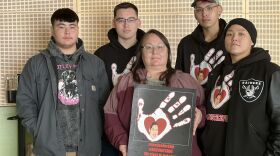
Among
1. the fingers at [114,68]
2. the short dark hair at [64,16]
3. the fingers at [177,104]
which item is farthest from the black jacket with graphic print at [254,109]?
the short dark hair at [64,16]

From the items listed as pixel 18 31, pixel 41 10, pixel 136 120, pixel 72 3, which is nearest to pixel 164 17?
pixel 72 3

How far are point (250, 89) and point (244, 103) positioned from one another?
89 millimetres

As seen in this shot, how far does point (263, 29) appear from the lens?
3732mm

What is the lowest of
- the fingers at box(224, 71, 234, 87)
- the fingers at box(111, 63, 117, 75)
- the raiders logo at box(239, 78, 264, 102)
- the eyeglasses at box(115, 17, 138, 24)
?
the raiders logo at box(239, 78, 264, 102)

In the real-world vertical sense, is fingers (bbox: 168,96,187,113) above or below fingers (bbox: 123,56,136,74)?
below

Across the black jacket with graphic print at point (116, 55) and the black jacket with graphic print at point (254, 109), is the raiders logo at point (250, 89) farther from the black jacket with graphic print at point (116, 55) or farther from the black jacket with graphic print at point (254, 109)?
the black jacket with graphic print at point (116, 55)

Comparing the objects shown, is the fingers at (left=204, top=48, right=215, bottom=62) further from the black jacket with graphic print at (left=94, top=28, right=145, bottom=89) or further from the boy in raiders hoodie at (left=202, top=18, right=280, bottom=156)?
the black jacket with graphic print at (left=94, top=28, right=145, bottom=89)

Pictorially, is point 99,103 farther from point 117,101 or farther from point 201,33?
point 201,33

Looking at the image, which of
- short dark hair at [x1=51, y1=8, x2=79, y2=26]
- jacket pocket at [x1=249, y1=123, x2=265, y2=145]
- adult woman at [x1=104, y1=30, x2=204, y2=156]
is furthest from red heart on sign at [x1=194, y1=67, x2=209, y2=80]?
short dark hair at [x1=51, y1=8, x2=79, y2=26]

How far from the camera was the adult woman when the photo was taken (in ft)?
7.87

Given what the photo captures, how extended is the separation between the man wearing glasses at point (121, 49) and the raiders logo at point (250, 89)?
37.9 inches

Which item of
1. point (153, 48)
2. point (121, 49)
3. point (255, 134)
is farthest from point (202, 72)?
point (255, 134)

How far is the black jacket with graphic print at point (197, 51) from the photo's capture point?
275 centimetres

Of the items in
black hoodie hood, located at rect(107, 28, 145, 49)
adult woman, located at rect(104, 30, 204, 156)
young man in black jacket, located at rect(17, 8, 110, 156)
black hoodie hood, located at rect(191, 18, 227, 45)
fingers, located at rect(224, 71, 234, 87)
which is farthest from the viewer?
black hoodie hood, located at rect(107, 28, 145, 49)
